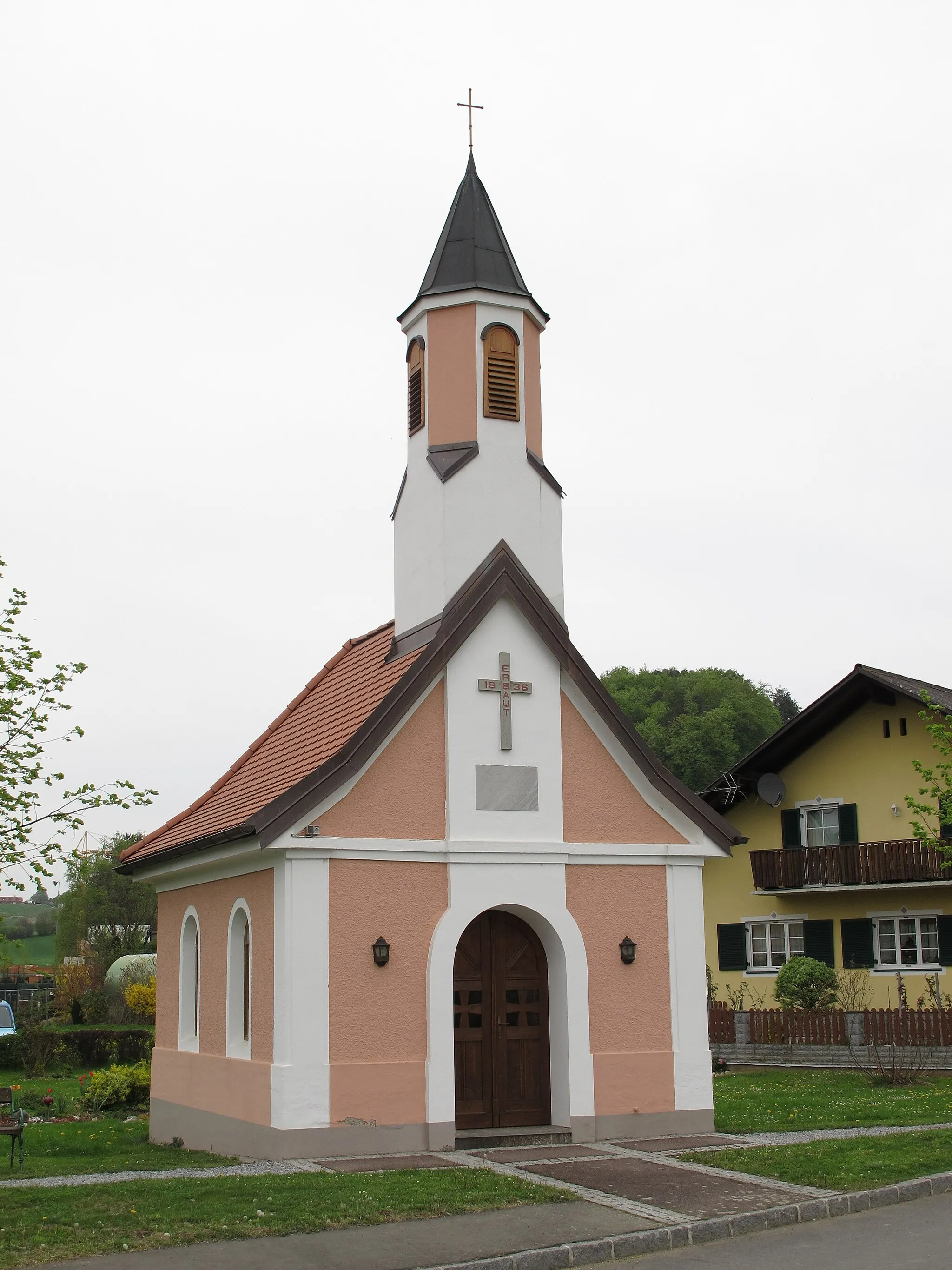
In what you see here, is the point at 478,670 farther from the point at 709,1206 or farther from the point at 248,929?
the point at 709,1206

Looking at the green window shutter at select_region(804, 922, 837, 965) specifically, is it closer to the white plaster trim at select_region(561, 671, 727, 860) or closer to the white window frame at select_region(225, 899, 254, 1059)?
the white plaster trim at select_region(561, 671, 727, 860)

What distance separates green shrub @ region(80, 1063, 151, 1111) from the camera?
76.7 ft

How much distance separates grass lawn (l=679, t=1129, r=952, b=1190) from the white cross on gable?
489 centimetres

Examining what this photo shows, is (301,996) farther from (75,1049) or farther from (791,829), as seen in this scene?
(75,1049)

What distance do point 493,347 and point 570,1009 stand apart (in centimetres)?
824

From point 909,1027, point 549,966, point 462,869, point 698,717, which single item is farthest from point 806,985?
point 698,717

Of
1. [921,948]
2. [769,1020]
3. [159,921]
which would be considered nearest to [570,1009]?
[159,921]

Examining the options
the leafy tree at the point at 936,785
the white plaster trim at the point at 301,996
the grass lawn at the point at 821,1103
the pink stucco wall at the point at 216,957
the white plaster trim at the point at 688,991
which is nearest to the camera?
the white plaster trim at the point at 301,996

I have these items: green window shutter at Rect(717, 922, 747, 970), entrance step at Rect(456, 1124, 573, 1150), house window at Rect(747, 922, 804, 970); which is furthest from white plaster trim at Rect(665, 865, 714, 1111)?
green window shutter at Rect(717, 922, 747, 970)

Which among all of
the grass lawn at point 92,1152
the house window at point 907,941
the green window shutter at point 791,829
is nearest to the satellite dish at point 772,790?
the green window shutter at point 791,829

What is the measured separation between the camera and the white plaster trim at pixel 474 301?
693 inches

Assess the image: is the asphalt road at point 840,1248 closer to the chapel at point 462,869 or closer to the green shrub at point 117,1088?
the chapel at point 462,869

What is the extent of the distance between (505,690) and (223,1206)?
6877mm

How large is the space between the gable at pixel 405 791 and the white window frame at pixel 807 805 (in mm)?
20156
